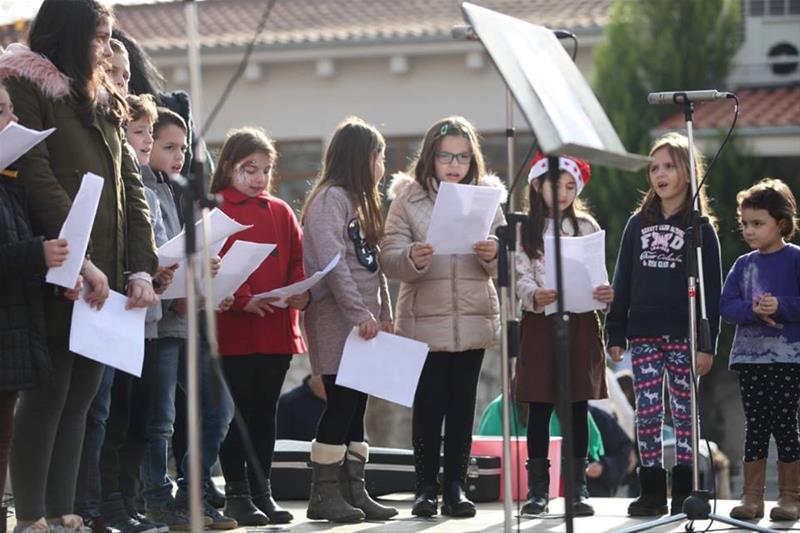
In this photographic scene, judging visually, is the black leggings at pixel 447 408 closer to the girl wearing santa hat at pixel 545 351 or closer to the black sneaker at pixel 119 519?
the girl wearing santa hat at pixel 545 351

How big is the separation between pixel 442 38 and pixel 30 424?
13.1 metres

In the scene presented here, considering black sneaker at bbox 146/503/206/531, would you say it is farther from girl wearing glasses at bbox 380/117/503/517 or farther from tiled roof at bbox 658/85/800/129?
tiled roof at bbox 658/85/800/129

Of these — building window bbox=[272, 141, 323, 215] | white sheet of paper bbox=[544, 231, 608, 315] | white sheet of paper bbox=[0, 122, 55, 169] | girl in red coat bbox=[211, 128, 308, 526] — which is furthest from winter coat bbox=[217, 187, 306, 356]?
building window bbox=[272, 141, 323, 215]

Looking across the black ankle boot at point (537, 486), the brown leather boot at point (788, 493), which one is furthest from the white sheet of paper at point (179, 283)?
the brown leather boot at point (788, 493)

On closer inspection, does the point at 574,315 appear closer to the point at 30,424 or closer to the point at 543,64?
the point at 543,64

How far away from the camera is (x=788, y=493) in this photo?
244 inches

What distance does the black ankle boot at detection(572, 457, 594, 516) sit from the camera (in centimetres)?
645

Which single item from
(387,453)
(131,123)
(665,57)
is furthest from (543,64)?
(665,57)

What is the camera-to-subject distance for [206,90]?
1875cm

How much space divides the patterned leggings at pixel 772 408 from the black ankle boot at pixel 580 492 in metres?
0.71

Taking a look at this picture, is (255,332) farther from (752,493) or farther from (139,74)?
(752,493)

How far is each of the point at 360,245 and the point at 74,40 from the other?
164 cm

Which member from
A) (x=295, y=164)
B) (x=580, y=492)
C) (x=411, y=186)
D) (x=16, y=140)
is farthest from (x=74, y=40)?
(x=295, y=164)

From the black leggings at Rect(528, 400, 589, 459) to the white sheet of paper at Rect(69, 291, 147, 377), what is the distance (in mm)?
2070
